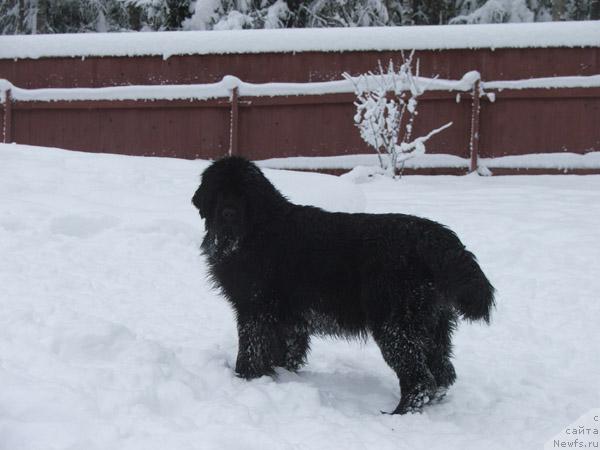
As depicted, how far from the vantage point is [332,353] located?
198 inches

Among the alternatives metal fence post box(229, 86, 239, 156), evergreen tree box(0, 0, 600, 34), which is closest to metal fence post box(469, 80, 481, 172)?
metal fence post box(229, 86, 239, 156)

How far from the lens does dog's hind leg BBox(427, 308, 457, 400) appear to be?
415 cm

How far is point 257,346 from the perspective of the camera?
4.32 metres

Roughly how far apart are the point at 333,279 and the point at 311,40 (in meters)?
9.14

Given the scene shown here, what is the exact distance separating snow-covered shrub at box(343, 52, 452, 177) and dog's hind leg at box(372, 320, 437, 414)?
7546 mm

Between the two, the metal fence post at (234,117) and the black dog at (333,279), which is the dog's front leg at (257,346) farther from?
the metal fence post at (234,117)

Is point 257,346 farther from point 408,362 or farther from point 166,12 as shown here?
point 166,12

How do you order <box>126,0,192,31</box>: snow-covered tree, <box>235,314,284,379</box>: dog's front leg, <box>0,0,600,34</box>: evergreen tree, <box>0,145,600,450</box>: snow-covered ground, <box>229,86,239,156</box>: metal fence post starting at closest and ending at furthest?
<box>0,145,600,450</box>: snow-covered ground < <box>235,314,284,379</box>: dog's front leg < <box>229,86,239,156</box>: metal fence post < <box>0,0,600,34</box>: evergreen tree < <box>126,0,192,31</box>: snow-covered tree

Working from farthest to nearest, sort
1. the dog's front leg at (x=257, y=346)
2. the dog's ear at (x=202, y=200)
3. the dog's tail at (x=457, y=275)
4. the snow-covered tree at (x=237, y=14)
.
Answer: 1. the snow-covered tree at (x=237, y=14)
2. the dog's ear at (x=202, y=200)
3. the dog's front leg at (x=257, y=346)
4. the dog's tail at (x=457, y=275)

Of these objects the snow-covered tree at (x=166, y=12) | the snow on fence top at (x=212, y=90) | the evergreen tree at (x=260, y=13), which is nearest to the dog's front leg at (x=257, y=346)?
the snow on fence top at (x=212, y=90)

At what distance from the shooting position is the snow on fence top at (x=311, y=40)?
39.5ft

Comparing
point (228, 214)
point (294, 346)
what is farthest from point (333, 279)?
point (228, 214)

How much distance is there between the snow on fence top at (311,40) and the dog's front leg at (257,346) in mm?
8955

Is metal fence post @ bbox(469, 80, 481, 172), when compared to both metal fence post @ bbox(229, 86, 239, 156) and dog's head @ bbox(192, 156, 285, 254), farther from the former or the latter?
dog's head @ bbox(192, 156, 285, 254)
